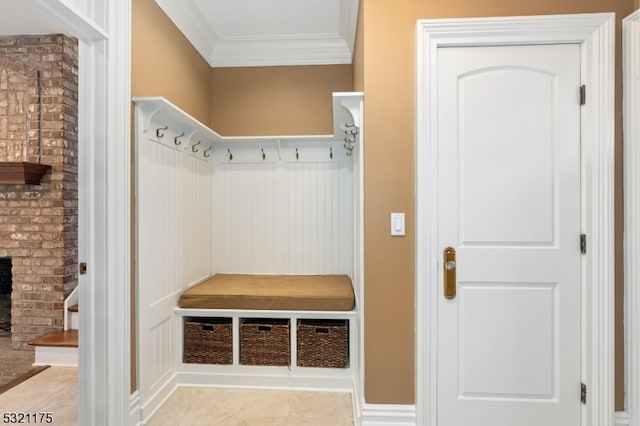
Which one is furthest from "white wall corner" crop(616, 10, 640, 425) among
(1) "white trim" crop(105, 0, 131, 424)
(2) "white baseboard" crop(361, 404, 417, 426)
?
(1) "white trim" crop(105, 0, 131, 424)

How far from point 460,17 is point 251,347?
2442 mm

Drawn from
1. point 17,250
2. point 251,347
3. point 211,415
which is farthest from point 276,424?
point 17,250

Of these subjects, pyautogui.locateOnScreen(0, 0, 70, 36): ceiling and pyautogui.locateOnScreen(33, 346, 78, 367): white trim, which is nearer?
pyautogui.locateOnScreen(0, 0, 70, 36): ceiling

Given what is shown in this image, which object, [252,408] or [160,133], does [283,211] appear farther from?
[252,408]

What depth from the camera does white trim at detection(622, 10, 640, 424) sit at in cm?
169

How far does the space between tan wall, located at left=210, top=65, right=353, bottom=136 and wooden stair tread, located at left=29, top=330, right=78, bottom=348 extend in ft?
7.05

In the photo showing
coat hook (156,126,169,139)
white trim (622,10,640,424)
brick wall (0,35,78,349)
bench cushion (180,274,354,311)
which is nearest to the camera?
white trim (622,10,640,424)

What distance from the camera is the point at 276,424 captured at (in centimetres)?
204

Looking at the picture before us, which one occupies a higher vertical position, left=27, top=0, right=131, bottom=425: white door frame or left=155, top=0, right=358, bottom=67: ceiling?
left=155, top=0, right=358, bottom=67: ceiling

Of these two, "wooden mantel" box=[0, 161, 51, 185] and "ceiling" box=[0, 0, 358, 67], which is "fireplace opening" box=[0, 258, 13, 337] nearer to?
"wooden mantel" box=[0, 161, 51, 185]

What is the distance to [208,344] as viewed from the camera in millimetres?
2482

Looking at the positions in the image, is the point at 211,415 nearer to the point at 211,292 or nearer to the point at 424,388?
the point at 211,292

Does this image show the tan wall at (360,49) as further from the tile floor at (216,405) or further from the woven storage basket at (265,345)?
the tile floor at (216,405)

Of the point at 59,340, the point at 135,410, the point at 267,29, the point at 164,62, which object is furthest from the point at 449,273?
the point at 59,340
